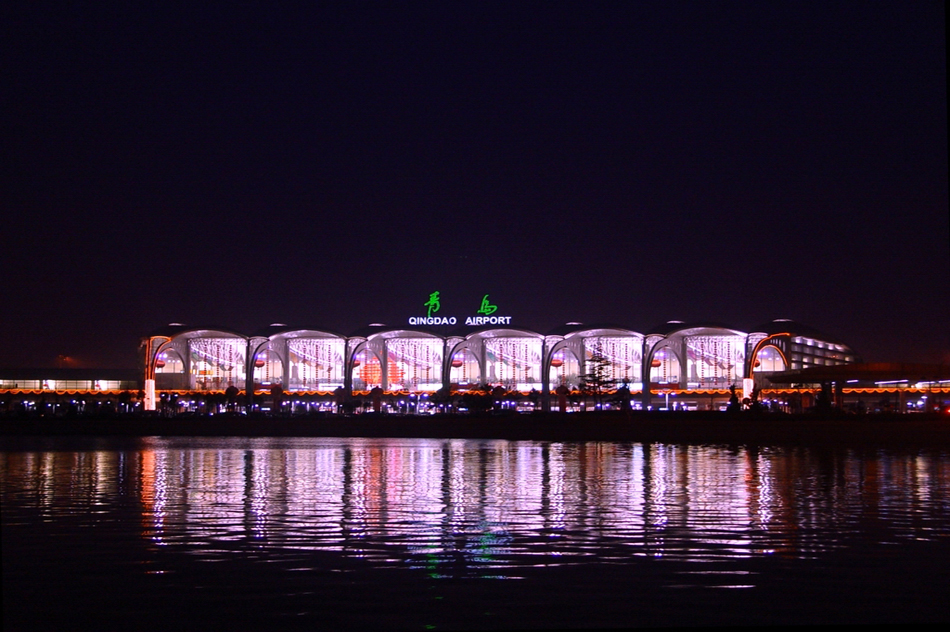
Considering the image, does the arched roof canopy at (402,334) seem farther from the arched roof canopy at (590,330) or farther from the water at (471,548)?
the water at (471,548)

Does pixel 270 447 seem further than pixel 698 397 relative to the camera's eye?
No

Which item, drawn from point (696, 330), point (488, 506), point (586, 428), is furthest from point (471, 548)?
point (696, 330)

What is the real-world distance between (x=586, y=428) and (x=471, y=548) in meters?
29.3

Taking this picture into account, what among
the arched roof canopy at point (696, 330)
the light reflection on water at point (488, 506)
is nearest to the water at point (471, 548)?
the light reflection on water at point (488, 506)

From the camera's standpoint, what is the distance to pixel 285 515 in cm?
1277

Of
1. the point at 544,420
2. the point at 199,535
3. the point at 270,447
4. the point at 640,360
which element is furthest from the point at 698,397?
the point at 199,535

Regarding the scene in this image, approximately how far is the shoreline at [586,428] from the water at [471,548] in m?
12.6

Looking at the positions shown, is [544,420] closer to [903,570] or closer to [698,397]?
[903,570]

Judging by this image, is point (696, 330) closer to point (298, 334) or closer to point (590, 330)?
point (590, 330)

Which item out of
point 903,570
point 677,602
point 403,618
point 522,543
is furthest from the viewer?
point 522,543

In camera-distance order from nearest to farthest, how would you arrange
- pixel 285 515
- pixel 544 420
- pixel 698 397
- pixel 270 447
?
pixel 285 515
pixel 270 447
pixel 544 420
pixel 698 397

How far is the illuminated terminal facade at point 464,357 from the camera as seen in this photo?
76.9 meters

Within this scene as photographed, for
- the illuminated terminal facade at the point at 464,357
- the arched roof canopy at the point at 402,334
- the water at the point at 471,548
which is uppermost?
the arched roof canopy at the point at 402,334

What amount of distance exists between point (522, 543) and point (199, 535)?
3801mm
